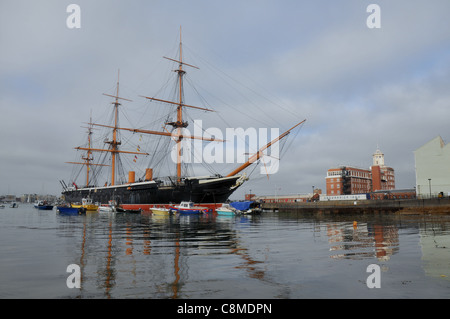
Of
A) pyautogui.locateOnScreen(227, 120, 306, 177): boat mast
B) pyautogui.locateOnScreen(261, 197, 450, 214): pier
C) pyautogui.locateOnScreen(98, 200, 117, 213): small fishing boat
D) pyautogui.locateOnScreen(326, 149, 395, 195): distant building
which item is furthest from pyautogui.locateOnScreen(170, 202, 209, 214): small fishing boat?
pyautogui.locateOnScreen(326, 149, 395, 195): distant building

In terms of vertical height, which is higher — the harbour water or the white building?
the white building

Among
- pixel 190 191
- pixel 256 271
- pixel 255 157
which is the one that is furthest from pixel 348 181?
pixel 256 271

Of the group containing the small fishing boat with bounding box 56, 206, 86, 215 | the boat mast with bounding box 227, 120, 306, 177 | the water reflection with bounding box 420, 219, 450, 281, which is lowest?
the small fishing boat with bounding box 56, 206, 86, 215

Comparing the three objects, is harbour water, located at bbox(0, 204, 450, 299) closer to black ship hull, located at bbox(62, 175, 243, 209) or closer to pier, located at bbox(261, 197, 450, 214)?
pier, located at bbox(261, 197, 450, 214)

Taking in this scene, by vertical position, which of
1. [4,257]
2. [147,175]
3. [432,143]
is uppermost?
[432,143]

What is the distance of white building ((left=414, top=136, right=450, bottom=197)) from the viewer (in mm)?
63312

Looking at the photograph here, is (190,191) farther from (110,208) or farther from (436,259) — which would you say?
(436,259)

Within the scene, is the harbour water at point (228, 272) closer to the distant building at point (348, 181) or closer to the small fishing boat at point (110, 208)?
the small fishing boat at point (110, 208)

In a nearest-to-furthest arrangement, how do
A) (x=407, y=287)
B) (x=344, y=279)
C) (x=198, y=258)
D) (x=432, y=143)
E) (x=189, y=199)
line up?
(x=407, y=287)
(x=344, y=279)
(x=198, y=258)
(x=189, y=199)
(x=432, y=143)

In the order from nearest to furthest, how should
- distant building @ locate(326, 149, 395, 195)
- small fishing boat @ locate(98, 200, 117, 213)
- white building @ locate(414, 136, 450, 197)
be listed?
white building @ locate(414, 136, 450, 197) < small fishing boat @ locate(98, 200, 117, 213) < distant building @ locate(326, 149, 395, 195)

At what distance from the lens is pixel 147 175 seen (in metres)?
74.2
